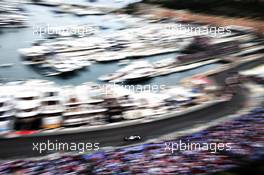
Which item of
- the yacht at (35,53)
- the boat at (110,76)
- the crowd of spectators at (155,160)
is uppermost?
the yacht at (35,53)

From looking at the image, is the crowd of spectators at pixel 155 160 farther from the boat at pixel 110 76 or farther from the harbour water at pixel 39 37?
the boat at pixel 110 76

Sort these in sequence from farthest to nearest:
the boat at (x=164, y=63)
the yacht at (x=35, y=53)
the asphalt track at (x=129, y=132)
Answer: the yacht at (x=35, y=53)
the boat at (x=164, y=63)
the asphalt track at (x=129, y=132)

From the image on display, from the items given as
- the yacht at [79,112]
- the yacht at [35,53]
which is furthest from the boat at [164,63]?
the yacht at [79,112]

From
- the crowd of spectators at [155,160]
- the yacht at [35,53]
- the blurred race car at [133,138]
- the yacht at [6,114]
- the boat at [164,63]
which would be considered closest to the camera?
the crowd of spectators at [155,160]

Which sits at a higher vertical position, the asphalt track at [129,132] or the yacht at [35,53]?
the yacht at [35,53]

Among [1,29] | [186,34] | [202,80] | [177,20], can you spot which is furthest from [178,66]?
[1,29]

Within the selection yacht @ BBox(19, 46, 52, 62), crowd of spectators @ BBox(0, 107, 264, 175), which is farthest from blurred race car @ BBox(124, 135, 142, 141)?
yacht @ BBox(19, 46, 52, 62)

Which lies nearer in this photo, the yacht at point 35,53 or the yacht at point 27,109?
the yacht at point 27,109

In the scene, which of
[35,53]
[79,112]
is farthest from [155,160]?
[35,53]
